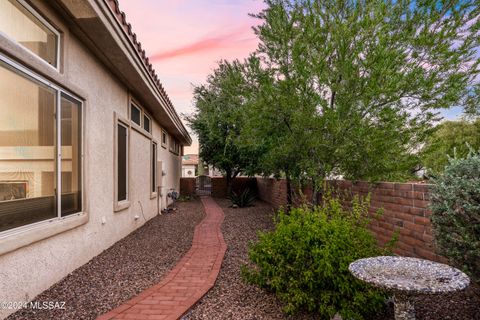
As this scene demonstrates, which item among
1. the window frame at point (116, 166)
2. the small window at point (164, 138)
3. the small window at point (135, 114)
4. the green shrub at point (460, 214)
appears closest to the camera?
the green shrub at point (460, 214)

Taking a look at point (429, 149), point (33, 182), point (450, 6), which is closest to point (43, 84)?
point (33, 182)

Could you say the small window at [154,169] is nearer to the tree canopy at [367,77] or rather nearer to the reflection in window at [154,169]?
the reflection in window at [154,169]

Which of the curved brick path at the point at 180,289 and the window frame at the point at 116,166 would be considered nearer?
the curved brick path at the point at 180,289

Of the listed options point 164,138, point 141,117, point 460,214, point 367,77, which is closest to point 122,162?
point 141,117

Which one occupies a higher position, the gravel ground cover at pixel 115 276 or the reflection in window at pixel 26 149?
the reflection in window at pixel 26 149

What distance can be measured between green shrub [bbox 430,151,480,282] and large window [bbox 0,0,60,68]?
4348 mm

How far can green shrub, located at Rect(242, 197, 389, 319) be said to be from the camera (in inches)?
121

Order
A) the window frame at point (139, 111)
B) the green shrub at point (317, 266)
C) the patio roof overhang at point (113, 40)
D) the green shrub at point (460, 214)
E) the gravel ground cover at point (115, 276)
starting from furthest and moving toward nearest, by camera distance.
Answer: the window frame at point (139, 111) < the patio roof overhang at point (113, 40) < the gravel ground cover at point (115, 276) < the green shrub at point (317, 266) < the green shrub at point (460, 214)

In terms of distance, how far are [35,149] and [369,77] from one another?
4.89 meters

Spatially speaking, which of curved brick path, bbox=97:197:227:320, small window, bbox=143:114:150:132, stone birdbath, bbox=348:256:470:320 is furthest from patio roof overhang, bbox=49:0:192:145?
stone birdbath, bbox=348:256:470:320

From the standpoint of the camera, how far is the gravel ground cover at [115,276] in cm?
348

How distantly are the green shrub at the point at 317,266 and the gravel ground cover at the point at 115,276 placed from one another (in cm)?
156

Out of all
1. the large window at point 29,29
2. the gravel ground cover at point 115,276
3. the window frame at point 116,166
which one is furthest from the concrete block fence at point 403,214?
the large window at point 29,29

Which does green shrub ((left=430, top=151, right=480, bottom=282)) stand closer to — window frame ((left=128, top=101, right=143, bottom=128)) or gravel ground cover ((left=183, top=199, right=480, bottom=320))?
gravel ground cover ((left=183, top=199, right=480, bottom=320))
